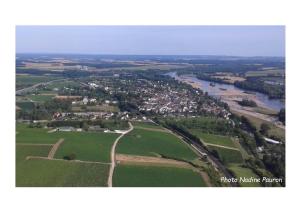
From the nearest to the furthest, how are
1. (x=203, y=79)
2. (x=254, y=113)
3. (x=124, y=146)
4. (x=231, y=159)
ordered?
(x=231, y=159) < (x=124, y=146) < (x=254, y=113) < (x=203, y=79)

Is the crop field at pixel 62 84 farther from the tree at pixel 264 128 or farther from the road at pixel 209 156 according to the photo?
the tree at pixel 264 128

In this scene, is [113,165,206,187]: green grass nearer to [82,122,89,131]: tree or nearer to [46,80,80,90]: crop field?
[82,122,89,131]: tree

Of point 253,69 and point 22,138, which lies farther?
point 253,69

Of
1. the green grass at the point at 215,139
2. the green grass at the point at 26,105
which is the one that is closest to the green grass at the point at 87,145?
the green grass at the point at 26,105

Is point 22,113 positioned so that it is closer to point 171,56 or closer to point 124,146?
point 124,146
